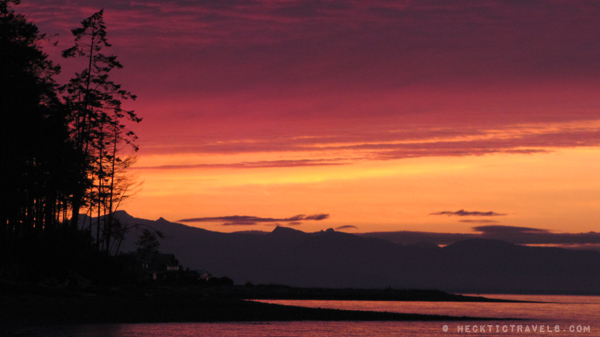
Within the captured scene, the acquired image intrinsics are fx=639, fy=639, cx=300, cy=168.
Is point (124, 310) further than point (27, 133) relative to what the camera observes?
No

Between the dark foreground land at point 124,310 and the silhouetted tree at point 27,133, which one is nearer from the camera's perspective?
the dark foreground land at point 124,310

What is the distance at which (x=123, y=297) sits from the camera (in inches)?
2106

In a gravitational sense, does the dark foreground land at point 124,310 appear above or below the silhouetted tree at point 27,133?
below

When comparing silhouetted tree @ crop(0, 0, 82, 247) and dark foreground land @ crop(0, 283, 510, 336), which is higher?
silhouetted tree @ crop(0, 0, 82, 247)

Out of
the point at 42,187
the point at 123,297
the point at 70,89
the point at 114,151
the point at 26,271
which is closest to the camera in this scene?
the point at 26,271

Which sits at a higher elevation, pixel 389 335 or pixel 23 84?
pixel 23 84

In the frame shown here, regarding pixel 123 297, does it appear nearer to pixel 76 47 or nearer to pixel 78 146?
pixel 78 146

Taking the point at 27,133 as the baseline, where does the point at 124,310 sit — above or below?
below

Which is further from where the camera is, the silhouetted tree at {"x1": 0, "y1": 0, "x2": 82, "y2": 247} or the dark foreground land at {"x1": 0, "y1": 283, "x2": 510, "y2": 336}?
the silhouetted tree at {"x1": 0, "y1": 0, "x2": 82, "y2": 247}

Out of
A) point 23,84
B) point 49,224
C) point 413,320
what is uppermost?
point 23,84

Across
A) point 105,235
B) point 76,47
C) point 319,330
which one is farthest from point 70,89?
point 319,330

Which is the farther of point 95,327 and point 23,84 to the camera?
point 23,84

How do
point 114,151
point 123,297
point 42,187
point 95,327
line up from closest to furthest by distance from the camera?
1. point 95,327
2. point 123,297
3. point 42,187
4. point 114,151

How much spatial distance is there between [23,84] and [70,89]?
7418mm
